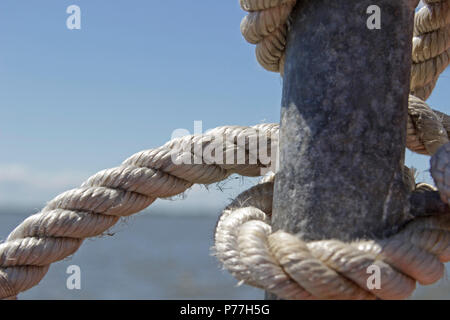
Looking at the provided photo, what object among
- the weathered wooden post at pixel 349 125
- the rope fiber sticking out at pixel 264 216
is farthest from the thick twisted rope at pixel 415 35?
the weathered wooden post at pixel 349 125

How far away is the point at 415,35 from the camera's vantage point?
1.38 metres

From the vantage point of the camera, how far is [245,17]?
1085mm

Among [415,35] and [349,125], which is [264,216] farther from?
[415,35]

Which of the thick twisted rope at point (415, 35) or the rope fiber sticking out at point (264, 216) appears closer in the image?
the rope fiber sticking out at point (264, 216)

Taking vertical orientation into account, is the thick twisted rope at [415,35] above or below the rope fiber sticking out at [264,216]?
above

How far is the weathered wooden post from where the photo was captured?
852 millimetres

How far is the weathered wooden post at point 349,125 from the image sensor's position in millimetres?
852

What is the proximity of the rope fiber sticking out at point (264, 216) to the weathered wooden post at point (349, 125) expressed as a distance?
0.04m

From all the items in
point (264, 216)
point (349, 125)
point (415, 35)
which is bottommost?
point (264, 216)

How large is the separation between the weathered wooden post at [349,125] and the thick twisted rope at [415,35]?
0.11m

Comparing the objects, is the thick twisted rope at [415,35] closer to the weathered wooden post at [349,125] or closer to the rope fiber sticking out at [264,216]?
the rope fiber sticking out at [264,216]

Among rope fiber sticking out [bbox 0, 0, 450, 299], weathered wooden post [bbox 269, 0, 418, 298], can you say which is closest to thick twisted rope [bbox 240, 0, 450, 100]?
rope fiber sticking out [bbox 0, 0, 450, 299]

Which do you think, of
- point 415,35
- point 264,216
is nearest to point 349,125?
point 264,216

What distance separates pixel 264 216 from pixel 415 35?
0.68 m
